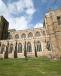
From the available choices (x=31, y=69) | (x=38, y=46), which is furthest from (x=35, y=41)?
(x=31, y=69)

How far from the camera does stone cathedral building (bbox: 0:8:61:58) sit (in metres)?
24.5

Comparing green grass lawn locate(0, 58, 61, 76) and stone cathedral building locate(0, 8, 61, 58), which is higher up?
stone cathedral building locate(0, 8, 61, 58)

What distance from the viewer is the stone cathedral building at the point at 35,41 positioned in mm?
24452

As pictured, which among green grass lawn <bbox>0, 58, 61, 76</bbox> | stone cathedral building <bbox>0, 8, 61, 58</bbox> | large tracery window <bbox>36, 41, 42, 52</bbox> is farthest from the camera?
large tracery window <bbox>36, 41, 42, 52</bbox>

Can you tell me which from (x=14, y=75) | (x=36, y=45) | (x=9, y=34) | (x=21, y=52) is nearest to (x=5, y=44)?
(x=21, y=52)

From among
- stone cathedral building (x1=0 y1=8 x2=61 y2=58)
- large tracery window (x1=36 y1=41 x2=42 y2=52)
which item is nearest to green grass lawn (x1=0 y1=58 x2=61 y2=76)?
stone cathedral building (x1=0 y1=8 x2=61 y2=58)

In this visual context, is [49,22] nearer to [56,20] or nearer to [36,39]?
[56,20]

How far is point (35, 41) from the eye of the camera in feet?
158

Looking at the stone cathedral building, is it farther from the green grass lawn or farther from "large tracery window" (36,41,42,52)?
the green grass lawn

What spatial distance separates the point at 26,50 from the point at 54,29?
24686 mm

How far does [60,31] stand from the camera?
24.3 meters

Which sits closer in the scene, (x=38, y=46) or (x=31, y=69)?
(x=31, y=69)

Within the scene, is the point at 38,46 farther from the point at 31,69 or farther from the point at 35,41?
the point at 31,69

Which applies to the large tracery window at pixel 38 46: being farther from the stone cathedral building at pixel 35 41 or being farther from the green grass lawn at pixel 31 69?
the green grass lawn at pixel 31 69
